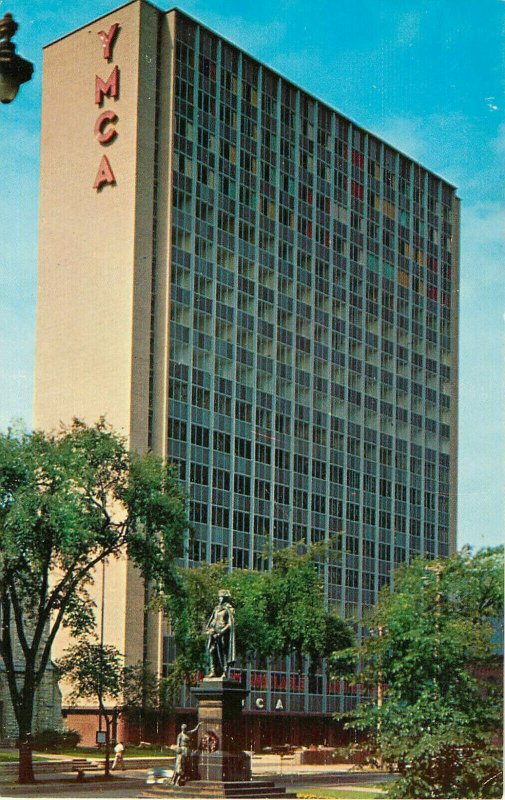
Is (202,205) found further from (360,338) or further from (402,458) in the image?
(402,458)

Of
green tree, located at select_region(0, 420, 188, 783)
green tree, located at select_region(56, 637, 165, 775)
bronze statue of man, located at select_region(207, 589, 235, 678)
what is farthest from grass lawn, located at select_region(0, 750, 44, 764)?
bronze statue of man, located at select_region(207, 589, 235, 678)

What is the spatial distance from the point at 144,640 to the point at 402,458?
769 inches

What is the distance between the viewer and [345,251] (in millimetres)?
72250

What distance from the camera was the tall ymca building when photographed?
55.8 m

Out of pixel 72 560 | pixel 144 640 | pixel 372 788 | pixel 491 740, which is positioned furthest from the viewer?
Result: pixel 144 640

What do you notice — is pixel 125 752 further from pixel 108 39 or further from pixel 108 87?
pixel 108 39

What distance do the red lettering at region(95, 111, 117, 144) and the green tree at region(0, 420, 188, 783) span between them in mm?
15287

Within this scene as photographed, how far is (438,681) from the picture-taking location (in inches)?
1052

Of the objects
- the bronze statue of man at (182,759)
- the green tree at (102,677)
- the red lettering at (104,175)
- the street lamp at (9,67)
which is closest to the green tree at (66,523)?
the green tree at (102,677)

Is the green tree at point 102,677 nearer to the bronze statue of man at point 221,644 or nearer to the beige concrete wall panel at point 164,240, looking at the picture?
the bronze statue of man at point 221,644

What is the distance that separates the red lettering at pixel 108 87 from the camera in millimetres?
53844

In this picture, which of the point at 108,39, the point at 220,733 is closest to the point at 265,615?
the point at 220,733

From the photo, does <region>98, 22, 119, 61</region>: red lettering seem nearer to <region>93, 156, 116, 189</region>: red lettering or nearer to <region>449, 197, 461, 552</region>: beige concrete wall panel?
<region>93, 156, 116, 189</region>: red lettering

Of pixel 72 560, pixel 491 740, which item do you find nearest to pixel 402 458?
pixel 72 560
